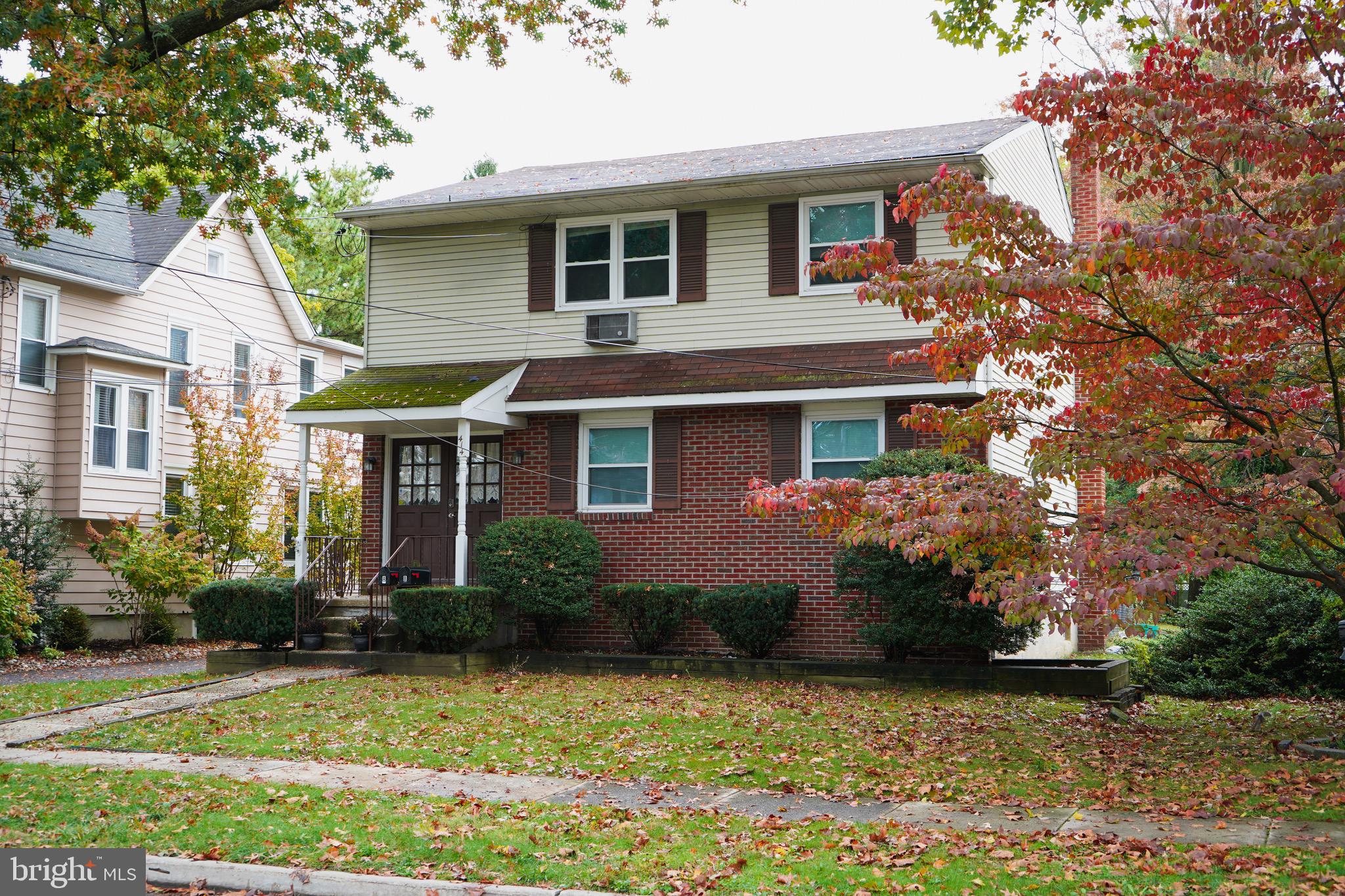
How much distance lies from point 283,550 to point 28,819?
55.5 ft

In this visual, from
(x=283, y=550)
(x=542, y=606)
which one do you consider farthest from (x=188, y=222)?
(x=542, y=606)

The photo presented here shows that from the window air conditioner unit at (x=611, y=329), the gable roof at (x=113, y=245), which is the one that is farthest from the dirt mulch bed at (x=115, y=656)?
the window air conditioner unit at (x=611, y=329)

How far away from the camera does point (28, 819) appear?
7543 mm

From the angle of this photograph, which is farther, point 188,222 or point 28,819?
point 188,222

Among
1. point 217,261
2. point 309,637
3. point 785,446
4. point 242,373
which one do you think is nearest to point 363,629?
point 309,637

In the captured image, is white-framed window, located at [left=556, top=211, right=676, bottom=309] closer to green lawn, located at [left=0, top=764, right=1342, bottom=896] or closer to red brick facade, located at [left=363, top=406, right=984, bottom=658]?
red brick facade, located at [left=363, top=406, right=984, bottom=658]

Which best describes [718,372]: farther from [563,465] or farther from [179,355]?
[179,355]

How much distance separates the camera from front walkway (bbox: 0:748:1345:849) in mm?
7035

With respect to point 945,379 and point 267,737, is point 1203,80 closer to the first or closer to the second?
point 945,379

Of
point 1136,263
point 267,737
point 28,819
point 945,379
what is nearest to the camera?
point 28,819

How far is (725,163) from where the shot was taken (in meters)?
17.8

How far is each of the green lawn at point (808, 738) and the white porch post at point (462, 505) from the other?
84.5 inches

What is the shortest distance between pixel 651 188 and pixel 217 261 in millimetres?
13341

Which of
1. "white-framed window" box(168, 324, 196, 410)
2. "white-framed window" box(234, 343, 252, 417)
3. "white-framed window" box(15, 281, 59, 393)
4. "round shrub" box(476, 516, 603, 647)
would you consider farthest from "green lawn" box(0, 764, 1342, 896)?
"white-framed window" box(234, 343, 252, 417)
